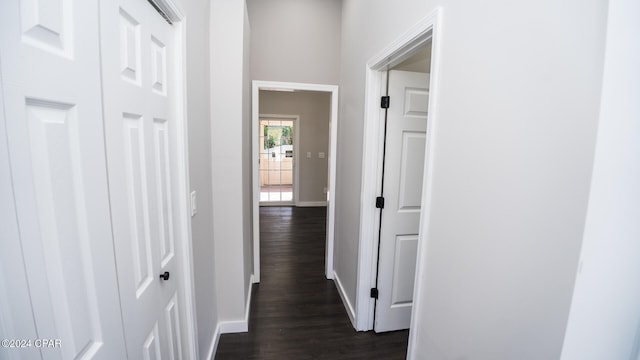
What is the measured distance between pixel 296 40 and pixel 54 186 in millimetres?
2710

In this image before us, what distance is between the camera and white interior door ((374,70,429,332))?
1.96 meters

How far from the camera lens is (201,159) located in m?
1.60

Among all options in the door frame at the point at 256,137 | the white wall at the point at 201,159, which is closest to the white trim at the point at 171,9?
the white wall at the point at 201,159

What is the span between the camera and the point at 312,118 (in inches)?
244

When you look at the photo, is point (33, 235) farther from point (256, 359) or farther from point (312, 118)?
point (312, 118)

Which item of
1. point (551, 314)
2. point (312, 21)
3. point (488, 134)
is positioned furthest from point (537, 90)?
point (312, 21)

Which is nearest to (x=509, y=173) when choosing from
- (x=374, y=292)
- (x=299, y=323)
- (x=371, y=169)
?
(x=371, y=169)

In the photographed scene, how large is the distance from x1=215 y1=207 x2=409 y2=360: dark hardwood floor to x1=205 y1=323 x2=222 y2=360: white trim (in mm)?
38

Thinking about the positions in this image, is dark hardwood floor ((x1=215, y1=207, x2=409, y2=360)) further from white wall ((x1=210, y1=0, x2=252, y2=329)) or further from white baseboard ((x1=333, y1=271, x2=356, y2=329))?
white wall ((x1=210, y1=0, x2=252, y2=329))

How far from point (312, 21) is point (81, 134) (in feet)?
8.96

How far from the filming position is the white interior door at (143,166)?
77 cm

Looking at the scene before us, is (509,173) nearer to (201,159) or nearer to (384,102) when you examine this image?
(384,102)

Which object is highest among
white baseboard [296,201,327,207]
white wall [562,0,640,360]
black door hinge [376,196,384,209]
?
white wall [562,0,640,360]

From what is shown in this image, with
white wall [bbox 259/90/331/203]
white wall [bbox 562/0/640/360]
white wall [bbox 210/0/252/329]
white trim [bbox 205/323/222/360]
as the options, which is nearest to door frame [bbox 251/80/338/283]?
white wall [bbox 210/0/252/329]
